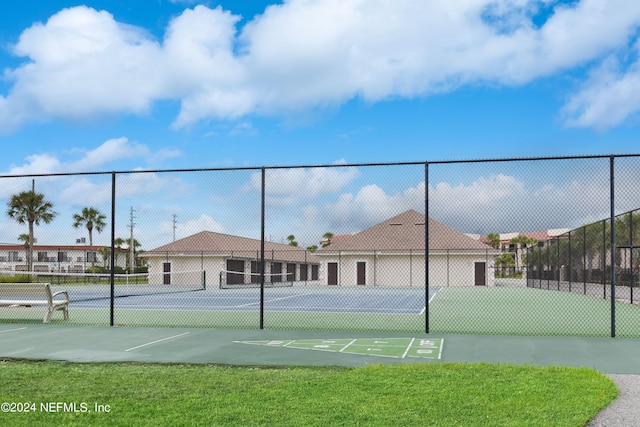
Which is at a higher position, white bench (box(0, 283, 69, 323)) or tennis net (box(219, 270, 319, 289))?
white bench (box(0, 283, 69, 323))

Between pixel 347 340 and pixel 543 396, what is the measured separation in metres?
4.55

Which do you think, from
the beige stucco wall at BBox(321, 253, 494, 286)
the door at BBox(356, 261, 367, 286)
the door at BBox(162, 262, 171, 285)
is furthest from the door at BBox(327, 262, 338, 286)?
the door at BBox(162, 262, 171, 285)

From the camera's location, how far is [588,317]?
50.3ft

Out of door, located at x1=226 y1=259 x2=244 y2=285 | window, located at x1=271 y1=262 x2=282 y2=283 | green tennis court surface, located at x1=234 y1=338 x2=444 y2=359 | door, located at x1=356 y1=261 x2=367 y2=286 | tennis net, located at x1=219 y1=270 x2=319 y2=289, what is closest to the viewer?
green tennis court surface, located at x1=234 y1=338 x2=444 y2=359

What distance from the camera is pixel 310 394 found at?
600 cm

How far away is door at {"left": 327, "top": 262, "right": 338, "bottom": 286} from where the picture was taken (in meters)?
46.1

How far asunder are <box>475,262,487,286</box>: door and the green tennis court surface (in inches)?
1284

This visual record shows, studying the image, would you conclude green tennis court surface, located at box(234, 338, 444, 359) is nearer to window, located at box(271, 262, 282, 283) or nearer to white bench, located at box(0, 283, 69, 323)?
white bench, located at box(0, 283, 69, 323)

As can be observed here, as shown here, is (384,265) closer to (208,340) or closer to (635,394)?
(208,340)

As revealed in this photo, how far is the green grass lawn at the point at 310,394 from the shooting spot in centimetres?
514

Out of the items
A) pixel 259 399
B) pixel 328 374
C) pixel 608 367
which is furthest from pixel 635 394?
pixel 259 399

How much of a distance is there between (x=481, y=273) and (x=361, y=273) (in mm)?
8180

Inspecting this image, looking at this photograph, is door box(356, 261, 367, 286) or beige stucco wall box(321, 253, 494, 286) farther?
door box(356, 261, 367, 286)

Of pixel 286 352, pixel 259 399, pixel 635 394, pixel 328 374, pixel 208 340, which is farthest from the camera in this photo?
pixel 208 340
